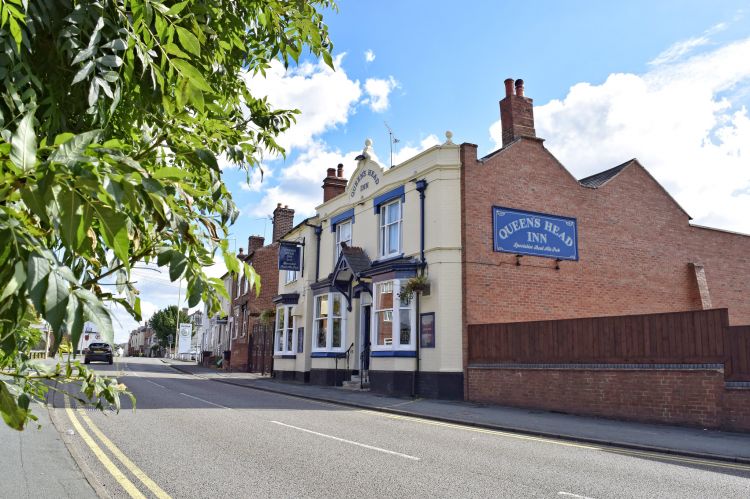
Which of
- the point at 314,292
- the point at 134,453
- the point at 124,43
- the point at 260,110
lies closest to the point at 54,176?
the point at 124,43

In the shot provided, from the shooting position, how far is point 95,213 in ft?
5.37

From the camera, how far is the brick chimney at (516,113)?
73.1ft

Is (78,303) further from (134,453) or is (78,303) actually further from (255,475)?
(134,453)

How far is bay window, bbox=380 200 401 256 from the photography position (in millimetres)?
22562

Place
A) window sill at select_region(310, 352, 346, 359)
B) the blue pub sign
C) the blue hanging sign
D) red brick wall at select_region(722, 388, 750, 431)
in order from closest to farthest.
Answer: red brick wall at select_region(722, 388, 750, 431) < the blue pub sign < window sill at select_region(310, 352, 346, 359) < the blue hanging sign

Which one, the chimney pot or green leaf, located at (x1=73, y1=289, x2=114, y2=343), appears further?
the chimney pot

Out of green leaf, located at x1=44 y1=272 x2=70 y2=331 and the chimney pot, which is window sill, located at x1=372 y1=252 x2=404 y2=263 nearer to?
the chimney pot

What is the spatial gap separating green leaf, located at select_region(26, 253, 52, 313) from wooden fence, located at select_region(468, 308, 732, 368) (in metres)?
13.7

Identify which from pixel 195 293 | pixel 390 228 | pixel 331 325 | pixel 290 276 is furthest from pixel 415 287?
pixel 195 293

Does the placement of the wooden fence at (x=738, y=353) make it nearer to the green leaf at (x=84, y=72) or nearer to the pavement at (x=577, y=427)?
the pavement at (x=577, y=427)

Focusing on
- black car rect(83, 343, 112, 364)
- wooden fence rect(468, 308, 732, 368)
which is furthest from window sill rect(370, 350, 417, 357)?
black car rect(83, 343, 112, 364)

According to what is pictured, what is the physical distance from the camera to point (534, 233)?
2120cm

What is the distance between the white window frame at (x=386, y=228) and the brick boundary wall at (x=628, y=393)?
20.8ft

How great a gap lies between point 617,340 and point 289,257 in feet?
60.8
